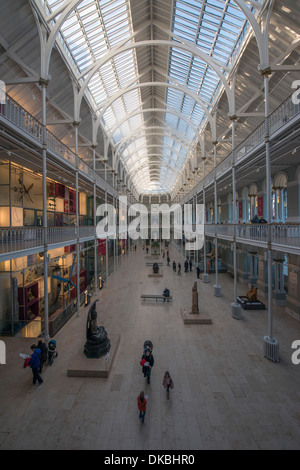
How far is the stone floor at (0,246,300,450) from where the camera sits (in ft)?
A: 16.4

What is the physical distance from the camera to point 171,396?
20.5 ft

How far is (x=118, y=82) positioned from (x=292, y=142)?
16642 millimetres

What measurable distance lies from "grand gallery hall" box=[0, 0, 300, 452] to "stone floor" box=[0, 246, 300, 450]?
0.04 metres

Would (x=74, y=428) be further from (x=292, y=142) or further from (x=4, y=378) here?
(x=292, y=142)

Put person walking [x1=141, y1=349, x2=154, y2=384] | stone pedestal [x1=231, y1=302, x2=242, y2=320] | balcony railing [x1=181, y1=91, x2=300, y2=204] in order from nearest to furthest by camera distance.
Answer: person walking [x1=141, y1=349, x2=154, y2=384], balcony railing [x1=181, y1=91, x2=300, y2=204], stone pedestal [x1=231, y1=302, x2=242, y2=320]

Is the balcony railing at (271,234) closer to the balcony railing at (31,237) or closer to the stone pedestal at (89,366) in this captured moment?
the stone pedestal at (89,366)

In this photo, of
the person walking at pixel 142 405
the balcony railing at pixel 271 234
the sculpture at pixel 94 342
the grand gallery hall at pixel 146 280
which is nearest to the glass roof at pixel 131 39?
the grand gallery hall at pixel 146 280

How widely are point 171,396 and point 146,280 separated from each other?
46.0ft

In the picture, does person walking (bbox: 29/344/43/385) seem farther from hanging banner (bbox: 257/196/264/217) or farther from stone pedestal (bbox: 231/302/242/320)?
hanging banner (bbox: 257/196/264/217)

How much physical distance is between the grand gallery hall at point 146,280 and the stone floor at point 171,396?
0.14ft

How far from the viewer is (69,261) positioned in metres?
19.0

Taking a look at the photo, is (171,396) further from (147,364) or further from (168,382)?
(147,364)

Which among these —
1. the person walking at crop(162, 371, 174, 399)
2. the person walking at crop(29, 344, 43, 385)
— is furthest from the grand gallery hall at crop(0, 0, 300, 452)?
the person walking at crop(162, 371, 174, 399)

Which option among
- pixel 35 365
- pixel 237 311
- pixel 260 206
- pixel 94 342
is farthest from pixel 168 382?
pixel 260 206
